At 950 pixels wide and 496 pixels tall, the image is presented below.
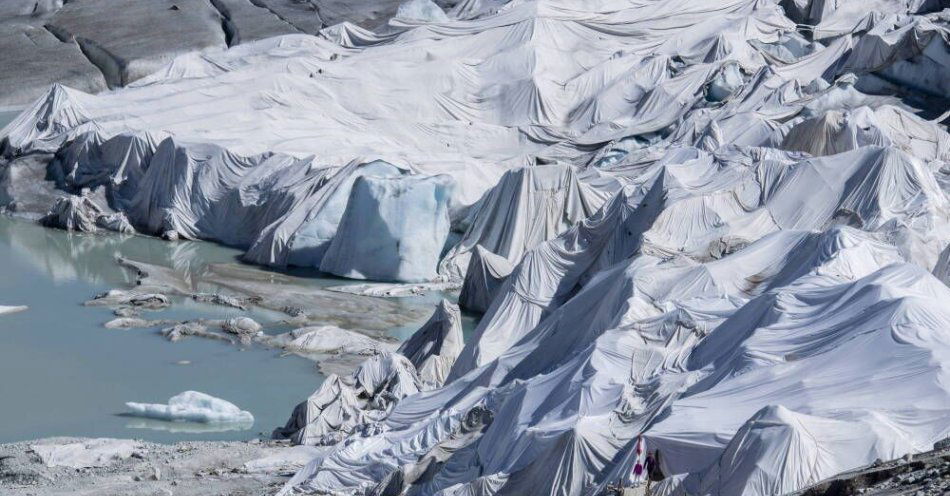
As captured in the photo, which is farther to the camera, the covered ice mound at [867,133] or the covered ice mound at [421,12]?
the covered ice mound at [421,12]

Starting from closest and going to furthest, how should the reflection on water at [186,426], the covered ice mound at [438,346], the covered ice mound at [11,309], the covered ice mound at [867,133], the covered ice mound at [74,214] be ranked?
the reflection on water at [186,426] → the covered ice mound at [438,346] → the covered ice mound at [11,309] → the covered ice mound at [867,133] → the covered ice mound at [74,214]

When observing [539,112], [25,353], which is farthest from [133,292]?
[539,112]

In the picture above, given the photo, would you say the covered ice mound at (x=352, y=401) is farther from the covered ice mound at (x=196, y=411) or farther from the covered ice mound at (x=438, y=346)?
the covered ice mound at (x=196, y=411)

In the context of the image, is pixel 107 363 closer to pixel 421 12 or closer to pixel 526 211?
pixel 526 211

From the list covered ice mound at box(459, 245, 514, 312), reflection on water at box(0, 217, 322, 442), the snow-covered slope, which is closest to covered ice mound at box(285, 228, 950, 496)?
the snow-covered slope

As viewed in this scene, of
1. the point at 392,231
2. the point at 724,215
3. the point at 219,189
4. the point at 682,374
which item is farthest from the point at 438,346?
the point at 219,189

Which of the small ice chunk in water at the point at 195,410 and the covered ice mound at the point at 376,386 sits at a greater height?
the covered ice mound at the point at 376,386

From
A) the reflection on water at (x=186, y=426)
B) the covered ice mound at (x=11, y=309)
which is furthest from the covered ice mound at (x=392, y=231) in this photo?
the reflection on water at (x=186, y=426)
